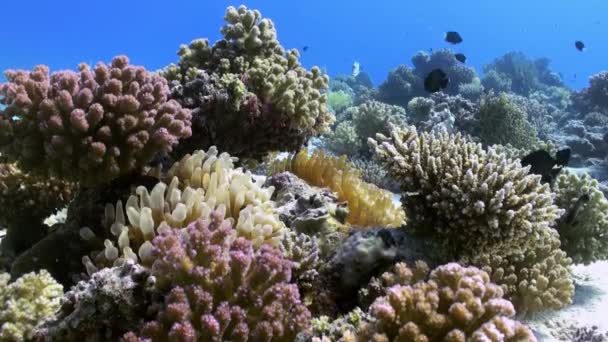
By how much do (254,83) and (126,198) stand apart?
1.71 metres

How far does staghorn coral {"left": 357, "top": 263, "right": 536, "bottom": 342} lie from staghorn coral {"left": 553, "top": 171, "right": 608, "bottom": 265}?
362 centimetres

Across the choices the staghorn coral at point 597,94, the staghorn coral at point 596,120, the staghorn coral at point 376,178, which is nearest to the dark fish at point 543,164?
the staghorn coral at point 376,178

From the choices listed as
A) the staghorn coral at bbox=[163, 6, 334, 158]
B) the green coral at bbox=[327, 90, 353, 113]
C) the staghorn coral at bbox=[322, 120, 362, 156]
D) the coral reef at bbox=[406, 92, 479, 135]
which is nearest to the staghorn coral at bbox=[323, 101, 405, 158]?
the staghorn coral at bbox=[322, 120, 362, 156]

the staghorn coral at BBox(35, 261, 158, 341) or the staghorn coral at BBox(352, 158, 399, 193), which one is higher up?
the staghorn coral at BBox(352, 158, 399, 193)

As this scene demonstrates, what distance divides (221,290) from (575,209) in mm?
4523

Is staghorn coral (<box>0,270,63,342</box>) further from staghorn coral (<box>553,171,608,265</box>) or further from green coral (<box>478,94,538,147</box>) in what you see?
green coral (<box>478,94,538,147</box>)

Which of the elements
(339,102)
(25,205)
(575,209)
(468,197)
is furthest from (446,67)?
(25,205)

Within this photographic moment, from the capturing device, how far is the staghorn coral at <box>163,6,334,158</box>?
4.32m

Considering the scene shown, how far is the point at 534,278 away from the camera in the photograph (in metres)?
4.26

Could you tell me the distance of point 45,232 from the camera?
4352mm

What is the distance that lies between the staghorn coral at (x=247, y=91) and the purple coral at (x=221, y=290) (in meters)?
1.86

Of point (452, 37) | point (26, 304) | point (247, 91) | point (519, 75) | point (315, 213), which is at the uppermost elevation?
point (519, 75)


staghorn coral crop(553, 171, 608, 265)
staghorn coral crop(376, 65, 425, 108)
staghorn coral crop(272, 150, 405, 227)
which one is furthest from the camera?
staghorn coral crop(376, 65, 425, 108)

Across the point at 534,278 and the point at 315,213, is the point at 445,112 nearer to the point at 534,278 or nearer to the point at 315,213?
the point at 534,278
